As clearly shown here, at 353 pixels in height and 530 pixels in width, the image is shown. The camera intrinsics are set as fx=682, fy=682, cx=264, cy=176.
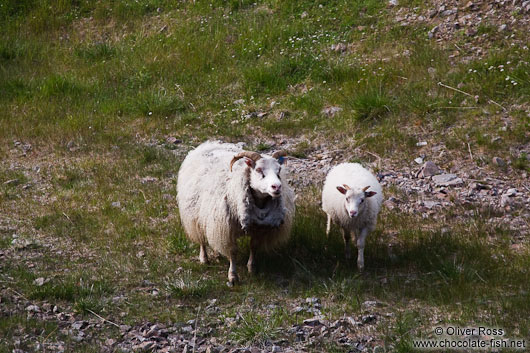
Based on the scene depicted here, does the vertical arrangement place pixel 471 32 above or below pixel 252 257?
above

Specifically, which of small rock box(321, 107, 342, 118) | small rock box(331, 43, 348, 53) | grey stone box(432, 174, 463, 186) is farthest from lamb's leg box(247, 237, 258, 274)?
small rock box(331, 43, 348, 53)

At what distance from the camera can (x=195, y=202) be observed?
8.16 metres

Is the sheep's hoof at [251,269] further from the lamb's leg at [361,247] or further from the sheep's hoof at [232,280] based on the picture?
the lamb's leg at [361,247]

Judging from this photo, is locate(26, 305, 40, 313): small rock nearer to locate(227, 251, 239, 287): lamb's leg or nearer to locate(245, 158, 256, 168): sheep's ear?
locate(227, 251, 239, 287): lamb's leg

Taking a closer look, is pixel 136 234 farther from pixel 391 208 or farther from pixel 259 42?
pixel 259 42

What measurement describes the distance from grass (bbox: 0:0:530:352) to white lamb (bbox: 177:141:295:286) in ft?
1.25

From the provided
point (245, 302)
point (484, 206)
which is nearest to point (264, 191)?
point (245, 302)

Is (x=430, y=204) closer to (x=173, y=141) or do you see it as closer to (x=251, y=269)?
(x=251, y=269)

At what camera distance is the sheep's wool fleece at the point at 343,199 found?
776 cm

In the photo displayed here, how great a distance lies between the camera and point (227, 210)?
25.0 ft

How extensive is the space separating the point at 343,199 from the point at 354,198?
395mm

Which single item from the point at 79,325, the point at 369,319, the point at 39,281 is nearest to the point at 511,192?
Result: the point at 369,319

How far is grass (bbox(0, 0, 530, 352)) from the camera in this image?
23.1 feet

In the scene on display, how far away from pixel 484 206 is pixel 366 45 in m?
4.94
